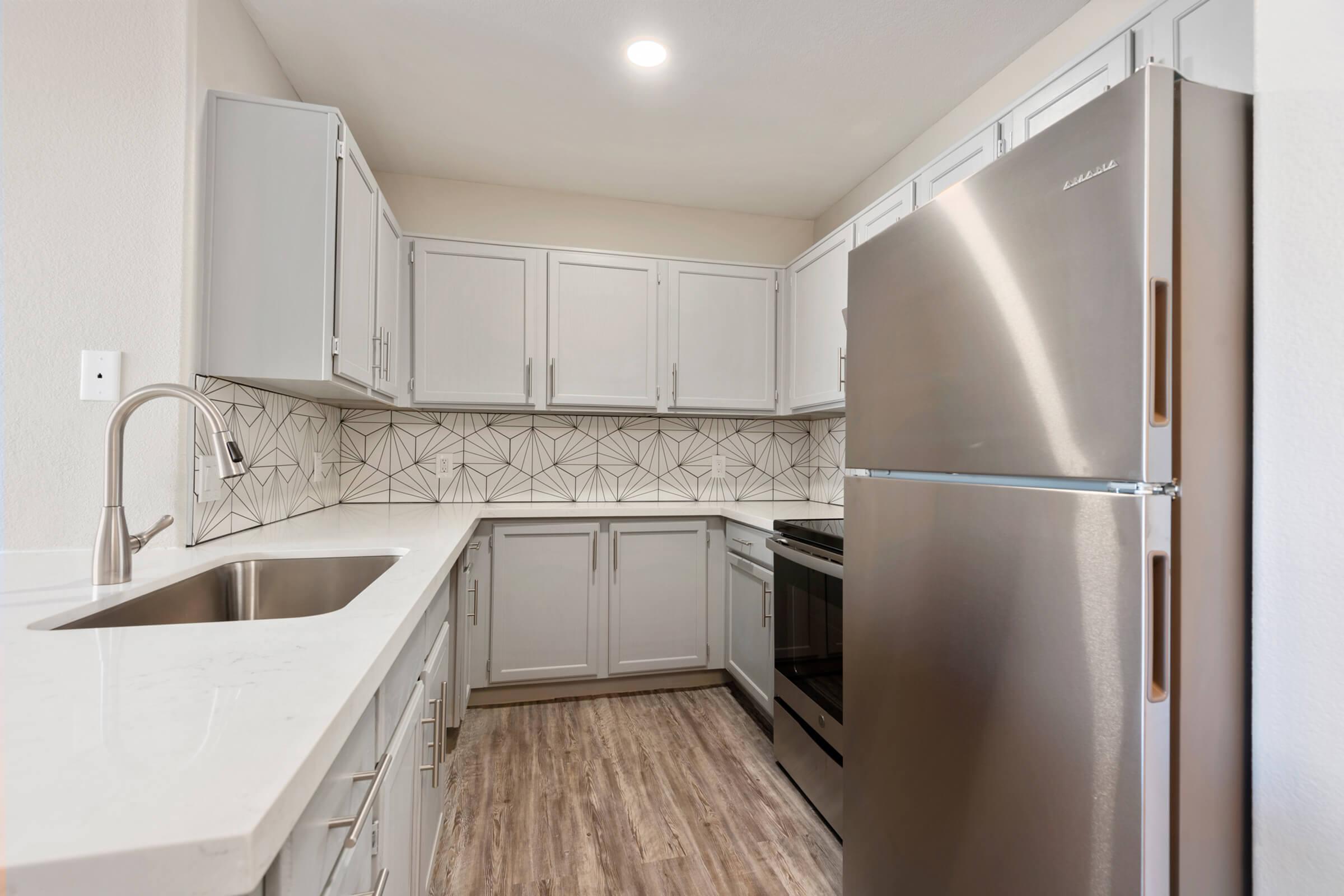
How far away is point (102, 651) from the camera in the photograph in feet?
2.48

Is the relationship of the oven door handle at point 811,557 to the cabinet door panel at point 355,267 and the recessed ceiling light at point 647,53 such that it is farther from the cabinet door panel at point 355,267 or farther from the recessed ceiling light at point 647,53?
the recessed ceiling light at point 647,53

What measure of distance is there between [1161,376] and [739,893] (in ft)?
5.02

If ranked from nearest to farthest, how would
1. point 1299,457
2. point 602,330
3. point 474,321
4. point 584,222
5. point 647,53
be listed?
1. point 1299,457
2. point 647,53
3. point 474,321
4. point 602,330
5. point 584,222

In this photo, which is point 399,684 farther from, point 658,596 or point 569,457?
point 569,457

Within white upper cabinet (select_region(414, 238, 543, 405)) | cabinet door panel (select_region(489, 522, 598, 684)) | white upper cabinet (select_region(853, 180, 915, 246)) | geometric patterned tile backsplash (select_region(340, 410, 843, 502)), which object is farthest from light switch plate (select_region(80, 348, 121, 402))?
white upper cabinet (select_region(853, 180, 915, 246))

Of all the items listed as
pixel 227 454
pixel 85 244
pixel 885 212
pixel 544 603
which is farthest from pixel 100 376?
pixel 885 212

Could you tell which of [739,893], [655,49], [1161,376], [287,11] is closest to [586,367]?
[655,49]

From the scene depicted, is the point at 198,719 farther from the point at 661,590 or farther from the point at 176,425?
the point at 661,590

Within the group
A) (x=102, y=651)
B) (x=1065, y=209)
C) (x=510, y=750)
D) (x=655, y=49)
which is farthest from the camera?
(x=510, y=750)

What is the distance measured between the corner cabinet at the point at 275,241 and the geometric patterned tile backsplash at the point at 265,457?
5.9 inches

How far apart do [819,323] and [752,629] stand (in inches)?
54.4

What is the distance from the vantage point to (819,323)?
278 centimetres

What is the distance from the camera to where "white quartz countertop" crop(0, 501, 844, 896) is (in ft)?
1.31

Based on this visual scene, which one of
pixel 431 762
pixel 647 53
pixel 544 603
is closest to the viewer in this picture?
pixel 431 762
